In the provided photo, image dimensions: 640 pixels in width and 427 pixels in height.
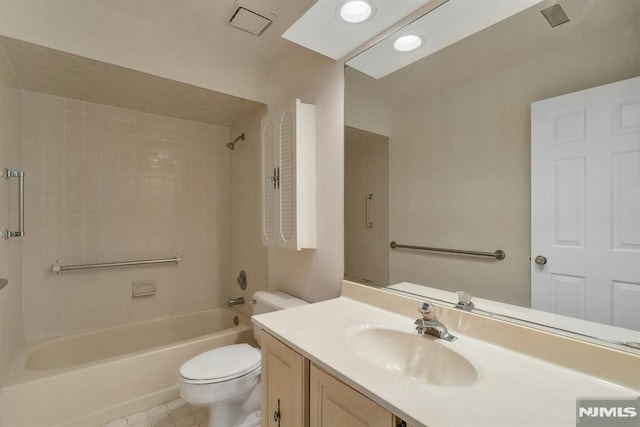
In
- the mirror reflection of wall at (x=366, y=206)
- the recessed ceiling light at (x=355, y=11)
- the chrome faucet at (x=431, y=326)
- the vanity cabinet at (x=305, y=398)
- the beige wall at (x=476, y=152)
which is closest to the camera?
the vanity cabinet at (x=305, y=398)

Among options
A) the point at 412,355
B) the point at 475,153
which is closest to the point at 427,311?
the point at 412,355

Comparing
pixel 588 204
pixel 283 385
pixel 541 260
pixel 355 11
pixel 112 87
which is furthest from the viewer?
pixel 112 87

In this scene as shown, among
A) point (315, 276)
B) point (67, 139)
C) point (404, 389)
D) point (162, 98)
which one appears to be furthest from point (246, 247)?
point (404, 389)

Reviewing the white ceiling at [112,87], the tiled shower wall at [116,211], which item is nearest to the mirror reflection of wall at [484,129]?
the white ceiling at [112,87]

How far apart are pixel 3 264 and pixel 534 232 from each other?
2.52 meters

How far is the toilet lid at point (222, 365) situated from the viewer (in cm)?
140

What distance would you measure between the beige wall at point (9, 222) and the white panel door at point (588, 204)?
2.49m

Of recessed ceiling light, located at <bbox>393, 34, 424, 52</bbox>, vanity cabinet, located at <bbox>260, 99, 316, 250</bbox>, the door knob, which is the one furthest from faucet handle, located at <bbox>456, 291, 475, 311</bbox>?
recessed ceiling light, located at <bbox>393, 34, 424, 52</bbox>

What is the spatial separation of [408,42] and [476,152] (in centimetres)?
60

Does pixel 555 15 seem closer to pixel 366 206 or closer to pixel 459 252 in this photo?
pixel 459 252

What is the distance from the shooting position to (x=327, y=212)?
1.62 m

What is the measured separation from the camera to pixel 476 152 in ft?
3.42

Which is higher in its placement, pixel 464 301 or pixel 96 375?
pixel 464 301

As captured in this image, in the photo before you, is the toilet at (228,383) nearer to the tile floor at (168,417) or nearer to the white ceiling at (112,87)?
the tile floor at (168,417)
